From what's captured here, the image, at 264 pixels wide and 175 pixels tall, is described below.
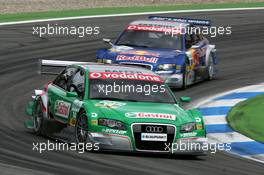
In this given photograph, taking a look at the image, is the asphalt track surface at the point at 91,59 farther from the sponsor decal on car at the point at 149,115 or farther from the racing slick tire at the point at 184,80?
the sponsor decal on car at the point at 149,115

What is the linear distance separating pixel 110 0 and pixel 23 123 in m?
21.1

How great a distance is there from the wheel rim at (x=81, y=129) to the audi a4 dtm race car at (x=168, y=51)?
660 cm

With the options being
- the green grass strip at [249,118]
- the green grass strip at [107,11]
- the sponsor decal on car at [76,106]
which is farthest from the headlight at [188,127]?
the green grass strip at [107,11]

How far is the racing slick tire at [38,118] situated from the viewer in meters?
15.1

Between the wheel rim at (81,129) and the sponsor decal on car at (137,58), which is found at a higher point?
the wheel rim at (81,129)

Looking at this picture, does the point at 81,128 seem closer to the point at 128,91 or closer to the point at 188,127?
the point at 128,91

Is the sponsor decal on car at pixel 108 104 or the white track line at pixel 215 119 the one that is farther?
the white track line at pixel 215 119

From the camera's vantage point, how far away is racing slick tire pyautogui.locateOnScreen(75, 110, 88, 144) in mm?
13570

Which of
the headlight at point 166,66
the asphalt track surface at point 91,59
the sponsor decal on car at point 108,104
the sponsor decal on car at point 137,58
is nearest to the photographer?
the asphalt track surface at point 91,59

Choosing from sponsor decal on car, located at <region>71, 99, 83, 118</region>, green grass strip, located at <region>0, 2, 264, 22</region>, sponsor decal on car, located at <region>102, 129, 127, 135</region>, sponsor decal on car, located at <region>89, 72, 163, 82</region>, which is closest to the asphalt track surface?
sponsor decal on car, located at <region>102, 129, 127, 135</region>

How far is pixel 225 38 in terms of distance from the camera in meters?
29.2

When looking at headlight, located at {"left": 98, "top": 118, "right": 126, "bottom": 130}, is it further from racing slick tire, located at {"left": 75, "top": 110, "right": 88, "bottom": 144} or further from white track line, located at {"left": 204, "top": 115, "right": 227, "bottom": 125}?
white track line, located at {"left": 204, "top": 115, "right": 227, "bottom": 125}

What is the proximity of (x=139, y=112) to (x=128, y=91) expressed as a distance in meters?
0.94

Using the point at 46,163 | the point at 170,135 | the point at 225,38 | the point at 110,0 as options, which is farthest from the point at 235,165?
the point at 110,0
